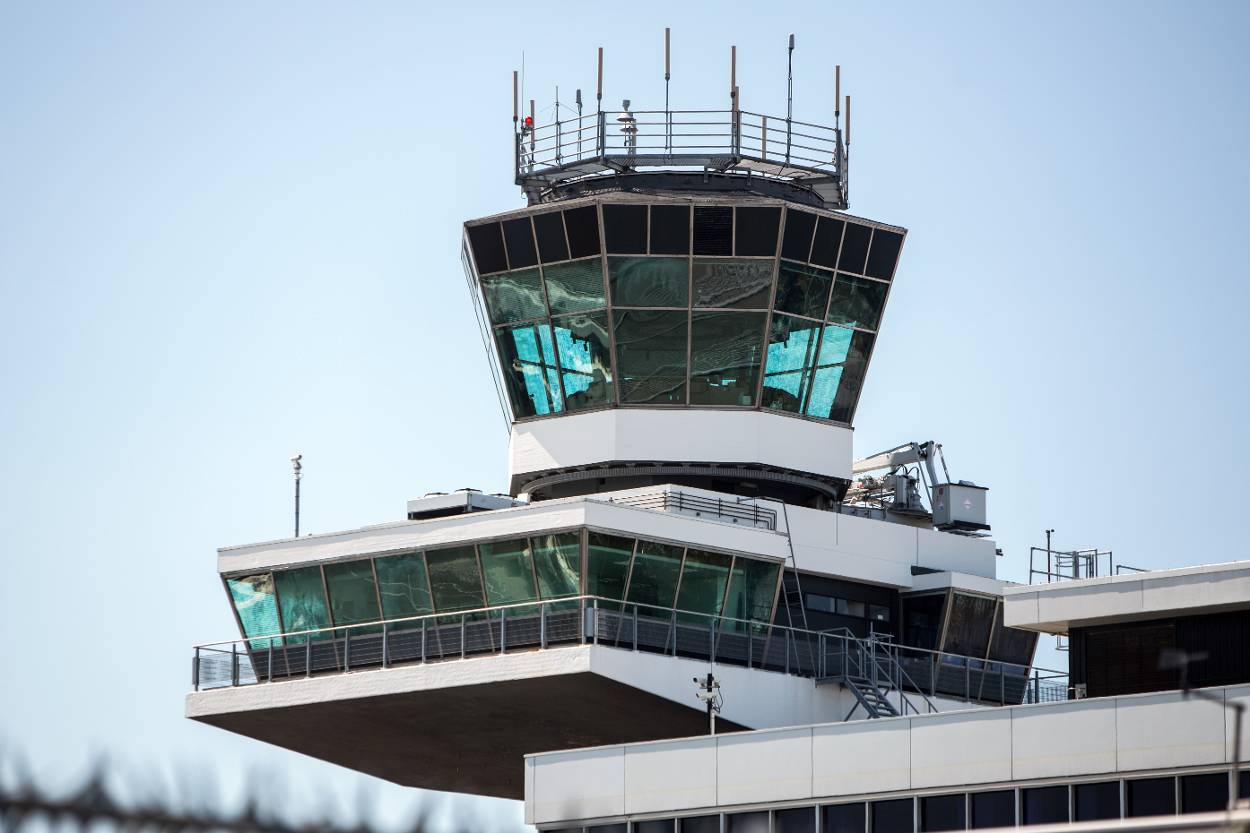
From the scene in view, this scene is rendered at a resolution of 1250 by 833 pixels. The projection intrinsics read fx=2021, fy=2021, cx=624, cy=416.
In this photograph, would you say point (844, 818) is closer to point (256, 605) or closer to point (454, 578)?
point (454, 578)

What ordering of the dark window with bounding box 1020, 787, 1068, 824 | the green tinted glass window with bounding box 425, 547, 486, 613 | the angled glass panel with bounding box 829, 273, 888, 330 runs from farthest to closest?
1. the angled glass panel with bounding box 829, 273, 888, 330
2. the green tinted glass window with bounding box 425, 547, 486, 613
3. the dark window with bounding box 1020, 787, 1068, 824

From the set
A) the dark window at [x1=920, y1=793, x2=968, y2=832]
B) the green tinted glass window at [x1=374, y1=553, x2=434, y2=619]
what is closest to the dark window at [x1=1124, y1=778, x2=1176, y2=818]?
the dark window at [x1=920, y1=793, x2=968, y2=832]

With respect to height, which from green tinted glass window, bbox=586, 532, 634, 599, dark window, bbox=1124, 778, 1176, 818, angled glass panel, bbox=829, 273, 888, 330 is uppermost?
angled glass panel, bbox=829, 273, 888, 330

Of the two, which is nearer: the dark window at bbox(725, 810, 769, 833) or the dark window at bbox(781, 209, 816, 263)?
the dark window at bbox(725, 810, 769, 833)

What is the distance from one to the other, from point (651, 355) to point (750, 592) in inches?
248

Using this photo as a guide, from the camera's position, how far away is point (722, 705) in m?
42.8

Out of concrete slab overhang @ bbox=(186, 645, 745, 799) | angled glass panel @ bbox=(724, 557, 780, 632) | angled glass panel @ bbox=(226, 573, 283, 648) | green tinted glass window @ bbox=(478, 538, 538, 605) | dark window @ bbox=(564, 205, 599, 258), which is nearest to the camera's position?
concrete slab overhang @ bbox=(186, 645, 745, 799)

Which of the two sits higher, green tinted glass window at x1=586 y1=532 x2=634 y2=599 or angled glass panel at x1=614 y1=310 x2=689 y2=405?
angled glass panel at x1=614 y1=310 x2=689 y2=405

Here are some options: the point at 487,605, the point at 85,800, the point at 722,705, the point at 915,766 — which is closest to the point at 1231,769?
the point at 915,766

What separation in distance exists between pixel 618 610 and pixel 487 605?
3.02 meters

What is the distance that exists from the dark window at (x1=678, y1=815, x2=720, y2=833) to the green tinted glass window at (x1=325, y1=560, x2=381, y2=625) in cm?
1154

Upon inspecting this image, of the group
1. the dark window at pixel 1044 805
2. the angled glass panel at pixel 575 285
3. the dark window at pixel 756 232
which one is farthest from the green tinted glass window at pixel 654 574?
the dark window at pixel 1044 805

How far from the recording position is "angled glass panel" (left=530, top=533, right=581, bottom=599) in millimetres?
41562

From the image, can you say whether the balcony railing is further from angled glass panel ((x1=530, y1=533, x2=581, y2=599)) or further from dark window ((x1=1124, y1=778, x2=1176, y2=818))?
dark window ((x1=1124, y1=778, x2=1176, y2=818))
